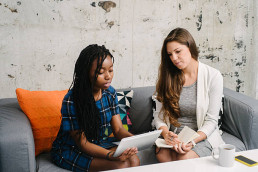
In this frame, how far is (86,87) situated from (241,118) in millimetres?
1124

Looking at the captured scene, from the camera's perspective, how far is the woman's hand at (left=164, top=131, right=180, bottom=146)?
1605mm

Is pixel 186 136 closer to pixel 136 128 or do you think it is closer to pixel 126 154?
pixel 126 154

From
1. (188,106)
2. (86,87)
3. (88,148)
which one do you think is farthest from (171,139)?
(86,87)

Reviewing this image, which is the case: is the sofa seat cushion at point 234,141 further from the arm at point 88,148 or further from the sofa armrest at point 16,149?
the sofa armrest at point 16,149

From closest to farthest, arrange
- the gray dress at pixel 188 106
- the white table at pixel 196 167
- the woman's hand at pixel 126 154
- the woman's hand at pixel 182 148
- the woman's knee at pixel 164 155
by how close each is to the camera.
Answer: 1. the white table at pixel 196 167
2. the woman's hand at pixel 126 154
3. the woman's hand at pixel 182 148
4. the woman's knee at pixel 164 155
5. the gray dress at pixel 188 106

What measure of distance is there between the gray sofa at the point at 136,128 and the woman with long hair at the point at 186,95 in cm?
21

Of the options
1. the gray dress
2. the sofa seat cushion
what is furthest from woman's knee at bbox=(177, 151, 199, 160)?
the sofa seat cushion

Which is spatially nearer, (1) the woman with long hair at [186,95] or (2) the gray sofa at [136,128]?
(2) the gray sofa at [136,128]

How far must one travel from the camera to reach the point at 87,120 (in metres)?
1.50

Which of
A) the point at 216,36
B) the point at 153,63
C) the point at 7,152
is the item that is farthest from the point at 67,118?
the point at 216,36

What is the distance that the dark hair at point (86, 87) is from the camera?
1432 millimetres

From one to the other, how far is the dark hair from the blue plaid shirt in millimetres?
32

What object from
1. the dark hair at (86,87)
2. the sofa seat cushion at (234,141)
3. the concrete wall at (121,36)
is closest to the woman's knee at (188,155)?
the sofa seat cushion at (234,141)

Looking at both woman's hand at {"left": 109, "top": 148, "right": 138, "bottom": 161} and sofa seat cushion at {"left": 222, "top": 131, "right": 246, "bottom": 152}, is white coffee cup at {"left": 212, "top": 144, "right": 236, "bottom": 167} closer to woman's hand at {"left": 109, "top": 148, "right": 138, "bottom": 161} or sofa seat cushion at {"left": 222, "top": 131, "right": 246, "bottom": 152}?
woman's hand at {"left": 109, "top": 148, "right": 138, "bottom": 161}
